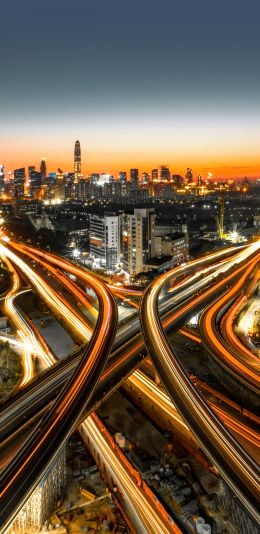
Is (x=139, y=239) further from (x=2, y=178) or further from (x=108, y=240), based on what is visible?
(x=2, y=178)

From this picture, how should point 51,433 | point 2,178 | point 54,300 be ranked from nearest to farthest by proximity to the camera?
point 51,433, point 54,300, point 2,178

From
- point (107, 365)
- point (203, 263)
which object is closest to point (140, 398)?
point (107, 365)

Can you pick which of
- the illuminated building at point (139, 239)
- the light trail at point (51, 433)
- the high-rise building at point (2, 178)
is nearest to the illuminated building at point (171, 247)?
the illuminated building at point (139, 239)

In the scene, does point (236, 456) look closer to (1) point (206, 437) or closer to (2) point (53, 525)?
(1) point (206, 437)

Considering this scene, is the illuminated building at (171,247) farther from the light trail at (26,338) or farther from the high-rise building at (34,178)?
the high-rise building at (34,178)

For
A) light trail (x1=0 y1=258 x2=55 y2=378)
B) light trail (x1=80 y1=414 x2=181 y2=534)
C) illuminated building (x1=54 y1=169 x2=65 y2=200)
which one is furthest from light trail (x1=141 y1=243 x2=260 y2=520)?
illuminated building (x1=54 y1=169 x2=65 y2=200)

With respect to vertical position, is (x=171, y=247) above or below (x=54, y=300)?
above

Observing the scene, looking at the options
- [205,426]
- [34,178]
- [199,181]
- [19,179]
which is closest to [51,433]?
[205,426]

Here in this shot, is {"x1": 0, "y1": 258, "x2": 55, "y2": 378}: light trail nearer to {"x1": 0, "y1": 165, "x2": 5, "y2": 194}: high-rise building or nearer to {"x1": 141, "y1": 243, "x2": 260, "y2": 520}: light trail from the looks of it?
{"x1": 141, "y1": 243, "x2": 260, "y2": 520}: light trail
